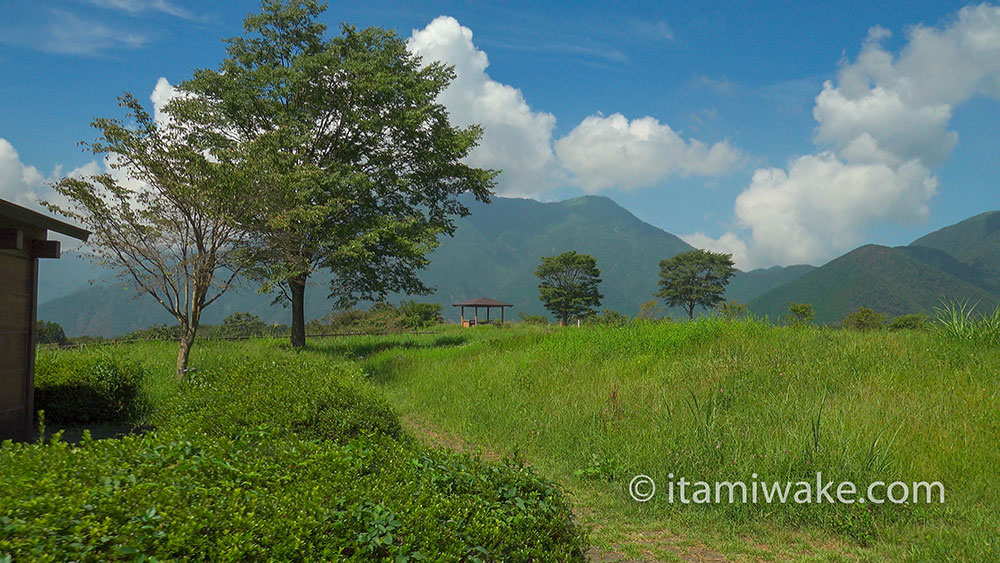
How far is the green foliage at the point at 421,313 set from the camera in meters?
43.0

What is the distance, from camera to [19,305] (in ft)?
25.1

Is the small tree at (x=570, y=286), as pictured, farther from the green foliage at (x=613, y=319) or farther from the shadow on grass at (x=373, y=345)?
the shadow on grass at (x=373, y=345)

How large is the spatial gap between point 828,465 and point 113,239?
46.7 ft

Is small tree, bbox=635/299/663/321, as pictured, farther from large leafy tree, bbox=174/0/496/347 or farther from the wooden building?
Answer: the wooden building

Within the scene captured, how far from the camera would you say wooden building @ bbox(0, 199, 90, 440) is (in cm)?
724

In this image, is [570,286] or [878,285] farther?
[878,285]

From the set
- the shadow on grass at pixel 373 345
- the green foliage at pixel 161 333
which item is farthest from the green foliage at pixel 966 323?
the green foliage at pixel 161 333

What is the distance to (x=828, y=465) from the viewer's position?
19.0 ft

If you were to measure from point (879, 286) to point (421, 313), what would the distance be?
134 metres

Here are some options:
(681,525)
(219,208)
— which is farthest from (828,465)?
(219,208)

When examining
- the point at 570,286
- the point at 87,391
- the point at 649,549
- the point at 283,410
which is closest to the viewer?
the point at 649,549

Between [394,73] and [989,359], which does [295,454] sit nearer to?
[989,359]

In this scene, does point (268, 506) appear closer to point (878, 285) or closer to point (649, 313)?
point (649, 313)

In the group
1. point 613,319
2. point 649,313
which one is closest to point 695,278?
point 613,319
